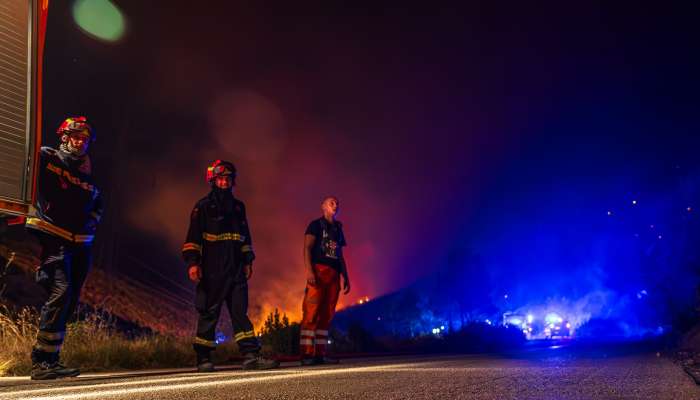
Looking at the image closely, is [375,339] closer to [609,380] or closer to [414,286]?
[609,380]

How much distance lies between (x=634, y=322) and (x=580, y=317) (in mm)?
18267

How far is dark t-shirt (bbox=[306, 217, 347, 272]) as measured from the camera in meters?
8.71

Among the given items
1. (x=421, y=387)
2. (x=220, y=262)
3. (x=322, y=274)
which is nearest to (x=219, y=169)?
(x=220, y=262)

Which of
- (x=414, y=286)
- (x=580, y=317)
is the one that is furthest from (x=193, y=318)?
(x=414, y=286)

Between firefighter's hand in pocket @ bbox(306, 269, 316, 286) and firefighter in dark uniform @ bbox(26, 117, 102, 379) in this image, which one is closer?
firefighter in dark uniform @ bbox(26, 117, 102, 379)

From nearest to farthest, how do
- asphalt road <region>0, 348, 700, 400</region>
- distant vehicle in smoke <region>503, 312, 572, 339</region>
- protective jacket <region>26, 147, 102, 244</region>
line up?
asphalt road <region>0, 348, 700, 400</region>, protective jacket <region>26, 147, 102, 244</region>, distant vehicle in smoke <region>503, 312, 572, 339</region>

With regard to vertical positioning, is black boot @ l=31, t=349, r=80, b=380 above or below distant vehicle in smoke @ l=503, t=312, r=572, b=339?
below

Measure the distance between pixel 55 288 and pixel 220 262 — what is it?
6.53 feet

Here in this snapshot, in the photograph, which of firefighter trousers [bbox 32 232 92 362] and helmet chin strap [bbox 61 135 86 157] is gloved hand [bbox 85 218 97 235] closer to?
firefighter trousers [bbox 32 232 92 362]

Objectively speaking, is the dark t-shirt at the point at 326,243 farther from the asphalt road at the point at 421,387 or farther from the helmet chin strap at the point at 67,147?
the asphalt road at the point at 421,387

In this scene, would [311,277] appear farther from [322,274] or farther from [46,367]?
[46,367]

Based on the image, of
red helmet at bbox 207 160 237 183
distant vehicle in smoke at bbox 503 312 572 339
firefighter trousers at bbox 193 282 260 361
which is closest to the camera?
firefighter trousers at bbox 193 282 260 361

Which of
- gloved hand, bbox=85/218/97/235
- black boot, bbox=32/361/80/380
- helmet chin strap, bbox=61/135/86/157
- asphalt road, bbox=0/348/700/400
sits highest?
helmet chin strap, bbox=61/135/86/157

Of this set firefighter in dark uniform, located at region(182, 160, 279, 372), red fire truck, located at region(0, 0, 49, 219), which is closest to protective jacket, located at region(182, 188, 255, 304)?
firefighter in dark uniform, located at region(182, 160, 279, 372)
